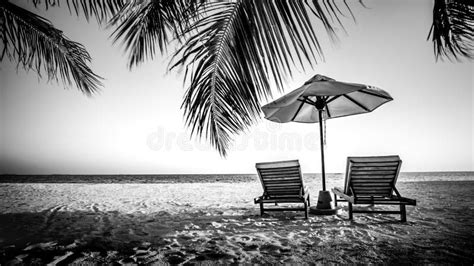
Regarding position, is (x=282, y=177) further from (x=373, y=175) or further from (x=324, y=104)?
(x=324, y=104)

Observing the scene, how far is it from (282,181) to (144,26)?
3.25m

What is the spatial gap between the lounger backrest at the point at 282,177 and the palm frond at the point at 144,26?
2943 millimetres

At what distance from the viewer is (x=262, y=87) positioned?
1.04m

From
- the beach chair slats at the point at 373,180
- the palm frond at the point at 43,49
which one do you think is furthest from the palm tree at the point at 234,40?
the beach chair slats at the point at 373,180

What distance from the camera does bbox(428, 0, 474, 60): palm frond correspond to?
105cm

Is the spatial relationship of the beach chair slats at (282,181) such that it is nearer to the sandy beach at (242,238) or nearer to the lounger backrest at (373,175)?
the sandy beach at (242,238)

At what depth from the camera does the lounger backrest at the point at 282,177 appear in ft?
13.9

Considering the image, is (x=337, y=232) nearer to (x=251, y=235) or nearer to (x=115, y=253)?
(x=251, y=235)

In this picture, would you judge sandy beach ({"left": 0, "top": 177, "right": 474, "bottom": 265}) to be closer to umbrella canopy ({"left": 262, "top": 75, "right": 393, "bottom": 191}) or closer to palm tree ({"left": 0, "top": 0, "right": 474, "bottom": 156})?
umbrella canopy ({"left": 262, "top": 75, "right": 393, "bottom": 191})

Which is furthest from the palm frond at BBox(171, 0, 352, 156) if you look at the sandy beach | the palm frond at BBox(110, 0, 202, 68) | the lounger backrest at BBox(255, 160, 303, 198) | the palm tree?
the lounger backrest at BBox(255, 160, 303, 198)

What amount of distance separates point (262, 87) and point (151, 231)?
3409 mm

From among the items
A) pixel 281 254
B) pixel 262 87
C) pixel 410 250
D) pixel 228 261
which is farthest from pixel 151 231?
pixel 262 87

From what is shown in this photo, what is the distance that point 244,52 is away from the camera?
1.00m

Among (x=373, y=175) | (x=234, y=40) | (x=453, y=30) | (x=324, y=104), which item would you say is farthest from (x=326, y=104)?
(x=234, y=40)
